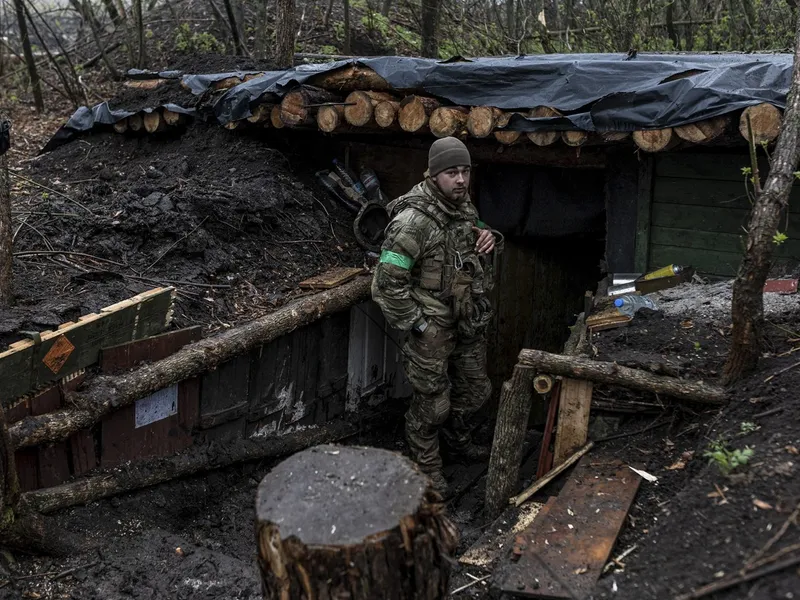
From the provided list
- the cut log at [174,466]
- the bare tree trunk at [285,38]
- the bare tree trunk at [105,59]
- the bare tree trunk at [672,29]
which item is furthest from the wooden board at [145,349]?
the bare tree trunk at [672,29]

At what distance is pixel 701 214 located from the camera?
6.54m

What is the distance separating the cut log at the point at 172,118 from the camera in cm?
834

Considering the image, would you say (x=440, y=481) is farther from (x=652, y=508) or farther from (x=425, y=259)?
(x=652, y=508)

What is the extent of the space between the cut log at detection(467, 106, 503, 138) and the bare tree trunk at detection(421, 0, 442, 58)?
6.46m

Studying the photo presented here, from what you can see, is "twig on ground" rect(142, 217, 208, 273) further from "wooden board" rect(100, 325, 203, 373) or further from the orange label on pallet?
the orange label on pallet

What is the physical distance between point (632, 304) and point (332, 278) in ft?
8.41

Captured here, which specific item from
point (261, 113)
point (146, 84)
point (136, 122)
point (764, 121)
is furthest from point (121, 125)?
point (764, 121)

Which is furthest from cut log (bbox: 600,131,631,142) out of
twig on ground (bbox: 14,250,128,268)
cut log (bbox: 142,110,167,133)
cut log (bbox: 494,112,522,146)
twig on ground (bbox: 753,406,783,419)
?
cut log (bbox: 142,110,167,133)

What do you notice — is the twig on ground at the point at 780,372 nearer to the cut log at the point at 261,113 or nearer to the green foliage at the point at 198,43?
the cut log at the point at 261,113

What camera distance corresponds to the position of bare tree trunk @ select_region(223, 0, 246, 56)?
39.0ft

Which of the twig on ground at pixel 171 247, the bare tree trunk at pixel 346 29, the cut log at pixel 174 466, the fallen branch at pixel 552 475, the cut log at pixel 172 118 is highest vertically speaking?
the bare tree trunk at pixel 346 29

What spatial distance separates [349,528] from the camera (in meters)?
2.55

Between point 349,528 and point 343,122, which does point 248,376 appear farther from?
point 349,528

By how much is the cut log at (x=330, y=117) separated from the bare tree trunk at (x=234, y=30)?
18.0 feet
